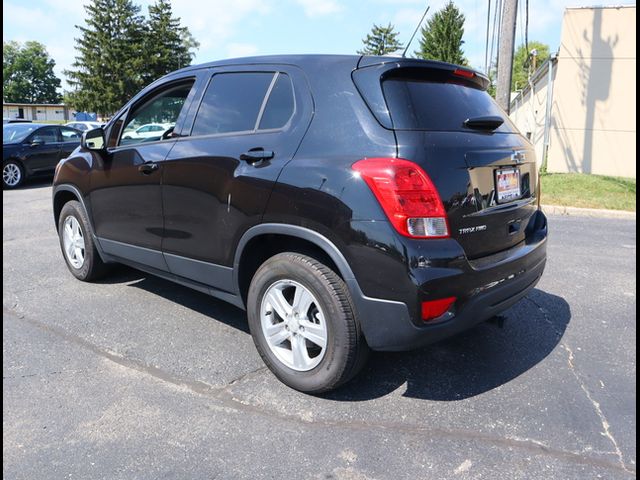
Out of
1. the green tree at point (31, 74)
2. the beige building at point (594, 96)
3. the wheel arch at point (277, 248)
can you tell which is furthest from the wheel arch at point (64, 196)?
the green tree at point (31, 74)

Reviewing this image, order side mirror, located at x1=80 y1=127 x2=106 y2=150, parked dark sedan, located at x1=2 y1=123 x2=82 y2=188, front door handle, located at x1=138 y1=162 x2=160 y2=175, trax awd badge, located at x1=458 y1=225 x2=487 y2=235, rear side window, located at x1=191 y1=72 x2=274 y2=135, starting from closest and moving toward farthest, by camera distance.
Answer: trax awd badge, located at x1=458 y1=225 x2=487 y2=235
rear side window, located at x1=191 y1=72 x2=274 y2=135
front door handle, located at x1=138 y1=162 x2=160 y2=175
side mirror, located at x1=80 y1=127 x2=106 y2=150
parked dark sedan, located at x1=2 y1=123 x2=82 y2=188

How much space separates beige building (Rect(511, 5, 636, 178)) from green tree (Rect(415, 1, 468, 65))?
3577 centimetres

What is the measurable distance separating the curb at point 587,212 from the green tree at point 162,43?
58.0 m

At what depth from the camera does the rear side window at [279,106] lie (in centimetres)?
304

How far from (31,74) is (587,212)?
438 feet

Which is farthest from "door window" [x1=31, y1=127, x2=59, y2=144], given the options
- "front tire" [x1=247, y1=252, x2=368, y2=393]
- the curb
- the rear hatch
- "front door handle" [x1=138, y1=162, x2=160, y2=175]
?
the rear hatch

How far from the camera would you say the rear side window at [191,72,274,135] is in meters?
3.26

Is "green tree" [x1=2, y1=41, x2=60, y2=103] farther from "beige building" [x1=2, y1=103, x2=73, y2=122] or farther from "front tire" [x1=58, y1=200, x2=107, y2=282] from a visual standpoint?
"front tire" [x1=58, y1=200, x2=107, y2=282]

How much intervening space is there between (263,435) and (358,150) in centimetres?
151

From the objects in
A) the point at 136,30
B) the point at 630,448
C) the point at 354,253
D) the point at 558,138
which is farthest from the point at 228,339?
the point at 136,30

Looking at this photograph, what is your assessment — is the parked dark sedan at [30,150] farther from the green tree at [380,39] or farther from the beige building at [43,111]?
the beige building at [43,111]

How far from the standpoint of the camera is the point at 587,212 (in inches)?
362

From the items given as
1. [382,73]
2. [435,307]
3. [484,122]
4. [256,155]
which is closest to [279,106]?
[256,155]

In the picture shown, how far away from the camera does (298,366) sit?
2.99 m
